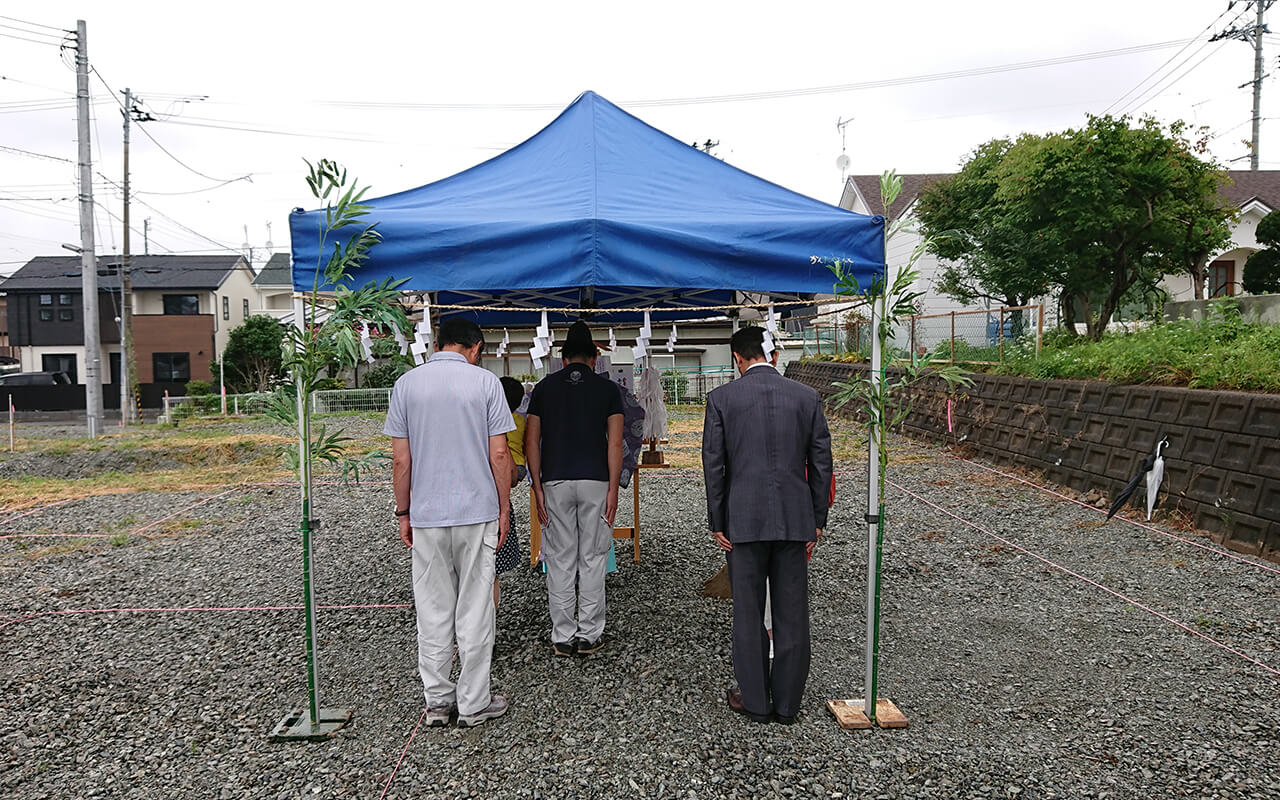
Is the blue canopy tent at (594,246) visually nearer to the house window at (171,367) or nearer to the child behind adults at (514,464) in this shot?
the child behind adults at (514,464)

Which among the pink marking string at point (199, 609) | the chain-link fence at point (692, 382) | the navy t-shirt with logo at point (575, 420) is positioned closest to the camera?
the navy t-shirt with logo at point (575, 420)

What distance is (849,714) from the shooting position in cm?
315

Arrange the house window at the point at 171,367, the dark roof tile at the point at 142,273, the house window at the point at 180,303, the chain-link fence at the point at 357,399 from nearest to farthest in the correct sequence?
the chain-link fence at the point at 357,399 → the house window at the point at 171,367 → the house window at the point at 180,303 → the dark roof tile at the point at 142,273

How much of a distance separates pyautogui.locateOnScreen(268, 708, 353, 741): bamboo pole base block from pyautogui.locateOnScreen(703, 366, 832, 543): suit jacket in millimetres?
1782

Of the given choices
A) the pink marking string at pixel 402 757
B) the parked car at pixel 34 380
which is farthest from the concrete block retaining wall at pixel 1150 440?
the parked car at pixel 34 380

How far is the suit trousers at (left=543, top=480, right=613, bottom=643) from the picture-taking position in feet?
12.3

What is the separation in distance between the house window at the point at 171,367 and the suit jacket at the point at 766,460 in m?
33.9

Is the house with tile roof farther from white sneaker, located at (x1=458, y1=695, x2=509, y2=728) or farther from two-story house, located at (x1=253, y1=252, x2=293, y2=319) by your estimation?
two-story house, located at (x1=253, y1=252, x2=293, y2=319)

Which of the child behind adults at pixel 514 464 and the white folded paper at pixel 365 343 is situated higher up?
the white folded paper at pixel 365 343

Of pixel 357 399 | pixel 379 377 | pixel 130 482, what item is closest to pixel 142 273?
pixel 379 377

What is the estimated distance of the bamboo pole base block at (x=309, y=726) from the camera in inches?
121

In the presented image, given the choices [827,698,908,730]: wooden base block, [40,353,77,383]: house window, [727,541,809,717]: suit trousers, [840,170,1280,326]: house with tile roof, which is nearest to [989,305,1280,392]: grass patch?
[827,698,908,730]: wooden base block

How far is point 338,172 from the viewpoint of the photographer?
10.3ft

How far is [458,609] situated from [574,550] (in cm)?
77
